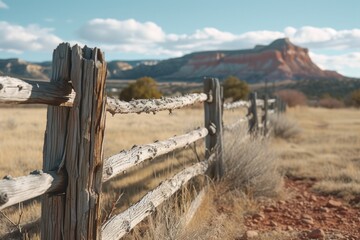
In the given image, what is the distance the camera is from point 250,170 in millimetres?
5957

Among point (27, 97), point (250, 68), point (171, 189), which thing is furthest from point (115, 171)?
point (250, 68)

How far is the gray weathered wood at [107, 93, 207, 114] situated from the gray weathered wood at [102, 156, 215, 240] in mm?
727

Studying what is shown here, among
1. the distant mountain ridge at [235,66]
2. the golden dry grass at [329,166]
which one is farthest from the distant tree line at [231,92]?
the distant mountain ridge at [235,66]

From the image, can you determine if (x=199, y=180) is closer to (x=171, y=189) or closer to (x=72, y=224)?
(x=171, y=189)

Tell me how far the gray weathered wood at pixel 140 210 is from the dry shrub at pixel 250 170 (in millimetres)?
1199

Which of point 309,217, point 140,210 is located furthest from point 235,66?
point 140,210

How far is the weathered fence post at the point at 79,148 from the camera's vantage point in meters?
2.45

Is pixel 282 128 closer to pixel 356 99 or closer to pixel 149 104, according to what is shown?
pixel 149 104

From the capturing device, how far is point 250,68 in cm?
16225

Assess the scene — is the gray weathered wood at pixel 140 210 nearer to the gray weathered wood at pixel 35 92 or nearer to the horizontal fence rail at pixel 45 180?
the horizontal fence rail at pixel 45 180

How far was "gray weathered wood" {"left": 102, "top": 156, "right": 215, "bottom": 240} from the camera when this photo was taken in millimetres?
2922

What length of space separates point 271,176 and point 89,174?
160 inches

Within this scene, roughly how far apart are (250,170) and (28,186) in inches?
167

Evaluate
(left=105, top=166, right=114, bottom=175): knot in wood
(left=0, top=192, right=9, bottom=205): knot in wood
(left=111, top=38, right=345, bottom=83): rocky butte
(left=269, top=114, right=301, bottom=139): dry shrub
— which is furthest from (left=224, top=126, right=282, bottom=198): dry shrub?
(left=111, top=38, right=345, bottom=83): rocky butte
